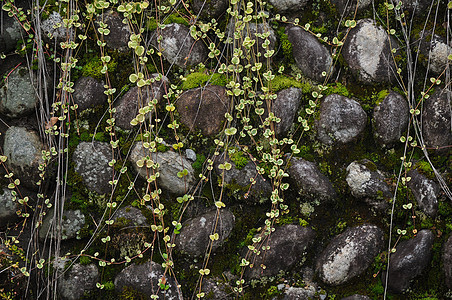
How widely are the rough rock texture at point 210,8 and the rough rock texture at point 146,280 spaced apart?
132cm

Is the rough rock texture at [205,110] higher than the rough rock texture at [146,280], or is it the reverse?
the rough rock texture at [205,110]

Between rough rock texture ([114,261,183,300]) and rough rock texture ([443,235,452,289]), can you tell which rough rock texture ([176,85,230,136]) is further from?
rough rock texture ([443,235,452,289])

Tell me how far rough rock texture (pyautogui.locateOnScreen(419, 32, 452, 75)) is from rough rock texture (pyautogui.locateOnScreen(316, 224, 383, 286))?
2.83ft

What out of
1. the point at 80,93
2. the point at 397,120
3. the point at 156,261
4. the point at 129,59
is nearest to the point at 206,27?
the point at 129,59

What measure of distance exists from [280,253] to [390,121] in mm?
832

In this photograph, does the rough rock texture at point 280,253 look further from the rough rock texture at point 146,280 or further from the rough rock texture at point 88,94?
the rough rock texture at point 88,94

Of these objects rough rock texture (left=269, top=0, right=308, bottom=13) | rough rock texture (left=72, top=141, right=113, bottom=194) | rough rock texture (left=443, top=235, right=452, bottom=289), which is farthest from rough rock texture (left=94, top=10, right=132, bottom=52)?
rough rock texture (left=443, top=235, right=452, bottom=289)

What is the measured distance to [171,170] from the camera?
5.96 ft

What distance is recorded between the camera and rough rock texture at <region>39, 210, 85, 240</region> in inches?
69.6

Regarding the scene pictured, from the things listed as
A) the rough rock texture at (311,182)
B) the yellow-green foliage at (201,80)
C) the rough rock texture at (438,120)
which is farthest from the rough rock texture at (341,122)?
the yellow-green foliage at (201,80)

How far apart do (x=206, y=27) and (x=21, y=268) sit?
144 cm

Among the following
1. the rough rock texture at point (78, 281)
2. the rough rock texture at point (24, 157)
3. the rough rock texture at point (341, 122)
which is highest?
the rough rock texture at point (341, 122)

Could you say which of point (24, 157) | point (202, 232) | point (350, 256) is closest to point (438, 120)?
point (350, 256)

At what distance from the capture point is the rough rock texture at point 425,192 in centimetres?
167
